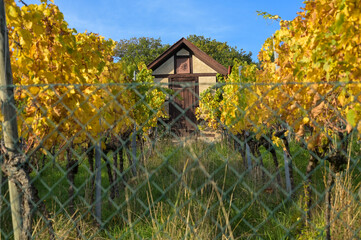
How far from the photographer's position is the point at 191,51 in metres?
14.3

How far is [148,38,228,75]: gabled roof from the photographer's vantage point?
13898 millimetres

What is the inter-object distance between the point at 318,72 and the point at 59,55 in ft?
6.87

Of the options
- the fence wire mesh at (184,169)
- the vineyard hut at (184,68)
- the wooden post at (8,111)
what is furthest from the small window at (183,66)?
the wooden post at (8,111)

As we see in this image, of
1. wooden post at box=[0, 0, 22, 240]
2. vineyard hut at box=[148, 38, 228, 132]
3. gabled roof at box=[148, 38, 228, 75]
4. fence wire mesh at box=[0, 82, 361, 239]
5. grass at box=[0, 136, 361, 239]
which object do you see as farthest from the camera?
vineyard hut at box=[148, 38, 228, 132]

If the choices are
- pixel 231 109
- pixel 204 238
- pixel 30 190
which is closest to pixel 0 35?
pixel 30 190

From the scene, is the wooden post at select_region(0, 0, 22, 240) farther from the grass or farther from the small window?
the small window

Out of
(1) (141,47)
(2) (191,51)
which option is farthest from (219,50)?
(2) (191,51)

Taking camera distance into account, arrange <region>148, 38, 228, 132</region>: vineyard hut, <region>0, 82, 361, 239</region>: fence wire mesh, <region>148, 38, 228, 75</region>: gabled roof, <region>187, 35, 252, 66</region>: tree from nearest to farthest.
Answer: <region>0, 82, 361, 239</region>: fence wire mesh → <region>148, 38, 228, 75</region>: gabled roof → <region>148, 38, 228, 132</region>: vineyard hut → <region>187, 35, 252, 66</region>: tree

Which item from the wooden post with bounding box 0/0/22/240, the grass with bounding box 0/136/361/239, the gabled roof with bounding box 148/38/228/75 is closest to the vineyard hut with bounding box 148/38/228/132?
the gabled roof with bounding box 148/38/228/75

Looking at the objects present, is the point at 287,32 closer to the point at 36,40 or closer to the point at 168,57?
the point at 36,40

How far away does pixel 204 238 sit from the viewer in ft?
9.20

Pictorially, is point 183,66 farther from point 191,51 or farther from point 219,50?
point 219,50

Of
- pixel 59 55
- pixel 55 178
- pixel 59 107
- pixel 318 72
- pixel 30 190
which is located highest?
pixel 59 55

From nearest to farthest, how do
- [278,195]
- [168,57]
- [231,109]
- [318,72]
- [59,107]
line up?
[318,72] < [59,107] < [278,195] < [231,109] < [168,57]
